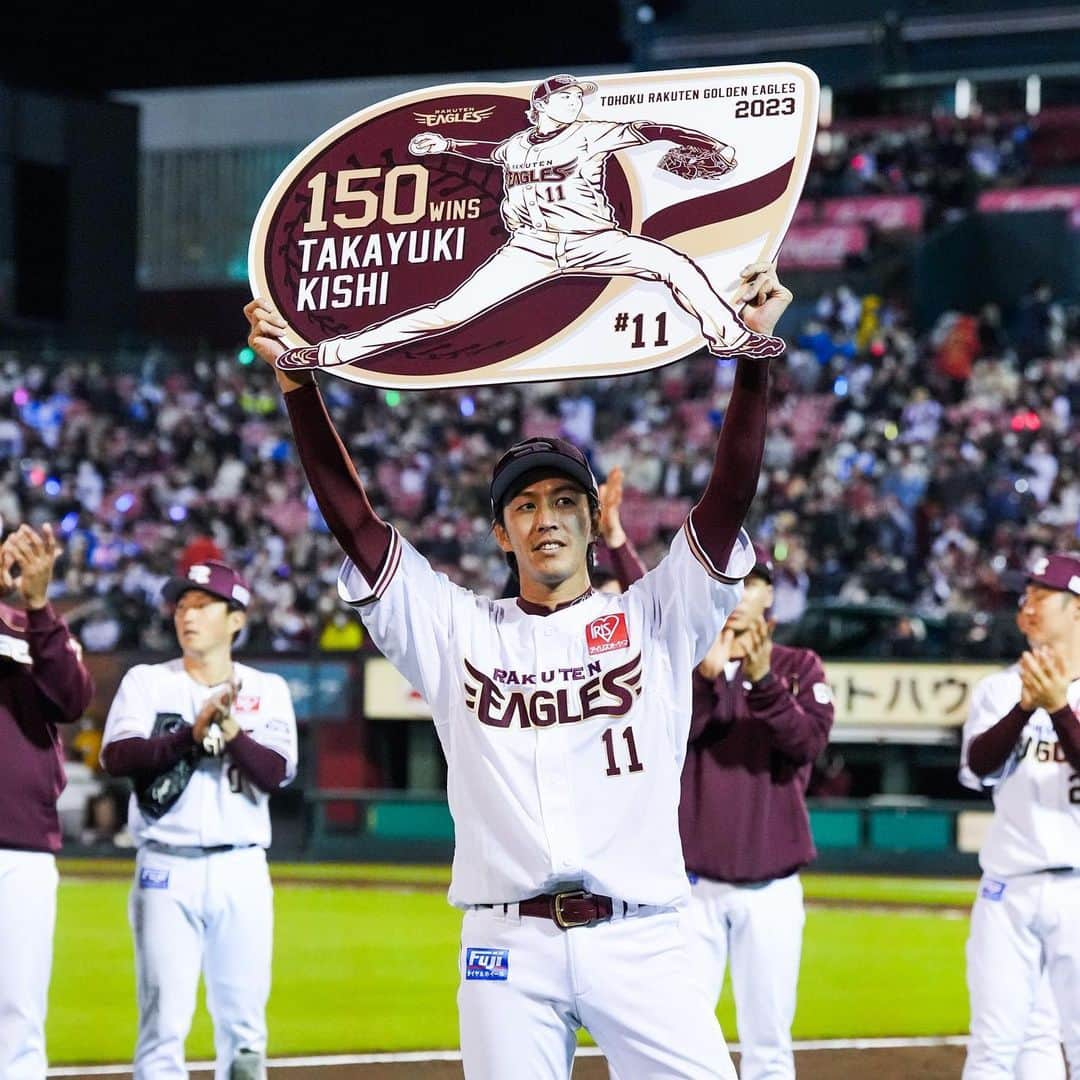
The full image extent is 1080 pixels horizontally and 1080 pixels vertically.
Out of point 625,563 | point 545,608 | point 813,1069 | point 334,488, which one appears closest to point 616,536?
point 625,563

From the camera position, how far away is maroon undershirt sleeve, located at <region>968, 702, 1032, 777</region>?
574 cm

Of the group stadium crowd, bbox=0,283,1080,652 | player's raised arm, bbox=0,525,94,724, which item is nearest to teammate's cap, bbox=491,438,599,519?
player's raised arm, bbox=0,525,94,724

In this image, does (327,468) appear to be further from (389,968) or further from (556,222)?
(389,968)

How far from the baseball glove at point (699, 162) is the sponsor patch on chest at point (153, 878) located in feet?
10.7

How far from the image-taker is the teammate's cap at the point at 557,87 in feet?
13.5

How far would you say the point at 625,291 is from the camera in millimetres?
4000

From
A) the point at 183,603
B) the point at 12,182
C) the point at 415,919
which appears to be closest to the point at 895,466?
the point at 415,919

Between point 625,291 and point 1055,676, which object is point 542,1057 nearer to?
point 625,291

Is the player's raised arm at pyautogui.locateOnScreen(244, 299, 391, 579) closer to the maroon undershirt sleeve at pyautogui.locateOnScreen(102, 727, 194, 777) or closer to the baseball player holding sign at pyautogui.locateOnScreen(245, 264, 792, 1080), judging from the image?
the baseball player holding sign at pyautogui.locateOnScreen(245, 264, 792, 1080)

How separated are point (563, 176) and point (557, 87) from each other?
9.0 inches

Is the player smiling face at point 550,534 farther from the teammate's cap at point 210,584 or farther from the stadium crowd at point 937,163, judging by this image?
the stadium crowd at point 937,163

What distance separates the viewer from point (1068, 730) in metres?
5.57

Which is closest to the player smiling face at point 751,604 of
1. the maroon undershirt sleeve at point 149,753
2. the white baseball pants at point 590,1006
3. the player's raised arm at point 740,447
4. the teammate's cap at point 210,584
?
the teammate's cap at point 210,584

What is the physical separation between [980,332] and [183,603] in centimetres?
1824
